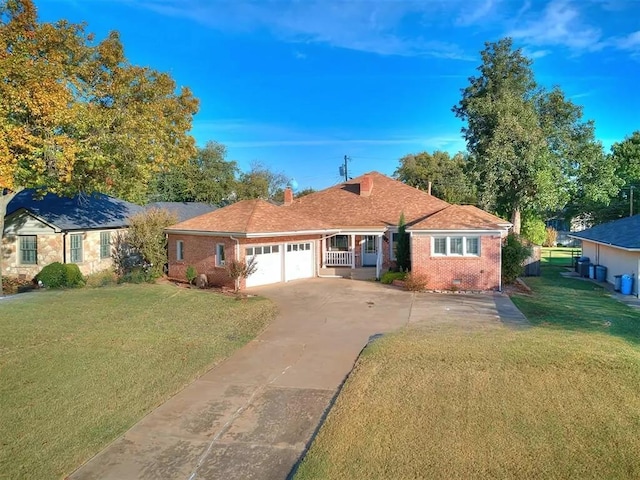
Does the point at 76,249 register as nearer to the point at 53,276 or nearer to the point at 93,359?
the point at 53,276

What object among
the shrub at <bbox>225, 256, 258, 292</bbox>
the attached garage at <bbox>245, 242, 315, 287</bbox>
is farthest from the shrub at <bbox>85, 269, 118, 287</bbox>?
the attached garage at <bbox>245, 242, 315, 287</bbox>

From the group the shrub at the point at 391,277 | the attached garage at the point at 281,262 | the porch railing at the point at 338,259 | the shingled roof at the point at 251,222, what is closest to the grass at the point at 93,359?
the attached garage at the point at 281,262

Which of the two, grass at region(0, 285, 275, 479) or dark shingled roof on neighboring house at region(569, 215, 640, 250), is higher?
dark shingled roof on neighboring house at region(569, 215, 640, 250)

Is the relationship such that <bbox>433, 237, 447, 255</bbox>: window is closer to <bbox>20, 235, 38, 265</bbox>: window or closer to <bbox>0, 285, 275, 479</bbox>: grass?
<bbox>0, 285, 275, 479</bbox>: grass

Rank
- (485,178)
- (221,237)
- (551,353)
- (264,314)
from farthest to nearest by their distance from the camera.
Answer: (485,178) < (221,237) < (264,314) < (551,353)

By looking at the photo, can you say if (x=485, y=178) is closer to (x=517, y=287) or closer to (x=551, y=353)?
(x=517, y=287)

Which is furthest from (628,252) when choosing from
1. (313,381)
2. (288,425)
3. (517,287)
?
(288,425)
